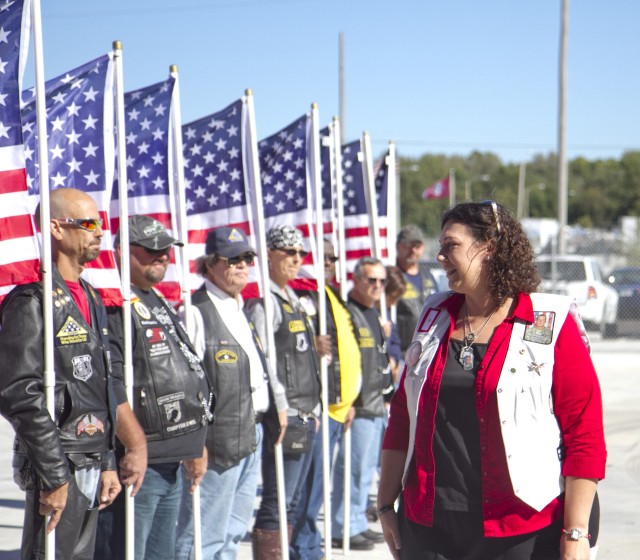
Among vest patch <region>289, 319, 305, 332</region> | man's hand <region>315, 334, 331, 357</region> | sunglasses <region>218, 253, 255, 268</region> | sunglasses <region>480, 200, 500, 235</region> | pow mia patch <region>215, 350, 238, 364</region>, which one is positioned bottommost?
man's hand <region>315, 334, 331, 357</region>

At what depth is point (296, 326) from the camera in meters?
6.61

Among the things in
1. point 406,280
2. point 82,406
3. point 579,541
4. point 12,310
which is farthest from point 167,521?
point 406,280

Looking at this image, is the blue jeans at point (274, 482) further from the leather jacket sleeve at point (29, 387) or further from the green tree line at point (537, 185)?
the green tree line at point (537, 185)

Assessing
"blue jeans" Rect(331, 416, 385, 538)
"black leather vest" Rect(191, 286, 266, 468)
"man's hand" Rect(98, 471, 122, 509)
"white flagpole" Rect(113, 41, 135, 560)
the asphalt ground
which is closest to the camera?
"man's hand" Rect(98, 471, 122, 509)

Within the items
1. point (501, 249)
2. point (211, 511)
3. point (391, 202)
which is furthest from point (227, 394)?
point (391, 202)

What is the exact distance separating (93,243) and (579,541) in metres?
2.28

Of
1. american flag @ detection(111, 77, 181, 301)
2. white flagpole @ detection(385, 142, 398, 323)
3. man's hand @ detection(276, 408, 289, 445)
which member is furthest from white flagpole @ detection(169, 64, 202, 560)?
white flagpole @ detection(385, 142, 398, 323)

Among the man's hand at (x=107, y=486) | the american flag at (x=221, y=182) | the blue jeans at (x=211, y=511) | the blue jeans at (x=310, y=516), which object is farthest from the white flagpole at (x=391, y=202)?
the man's hand at (x=107, y=486)

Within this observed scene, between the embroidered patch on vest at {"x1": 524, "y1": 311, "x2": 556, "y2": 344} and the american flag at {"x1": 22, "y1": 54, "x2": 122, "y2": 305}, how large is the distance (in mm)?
2225

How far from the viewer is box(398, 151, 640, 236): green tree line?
9138cm

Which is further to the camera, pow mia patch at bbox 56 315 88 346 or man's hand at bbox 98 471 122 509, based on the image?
man's hand at bbox 98 471 122 509

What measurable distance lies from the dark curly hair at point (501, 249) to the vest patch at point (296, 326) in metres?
3.06

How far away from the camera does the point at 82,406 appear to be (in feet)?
13.4

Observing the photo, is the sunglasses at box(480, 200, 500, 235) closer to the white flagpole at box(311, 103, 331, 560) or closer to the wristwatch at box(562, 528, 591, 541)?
the wristwatch at box(562, 528, 591, 541)
